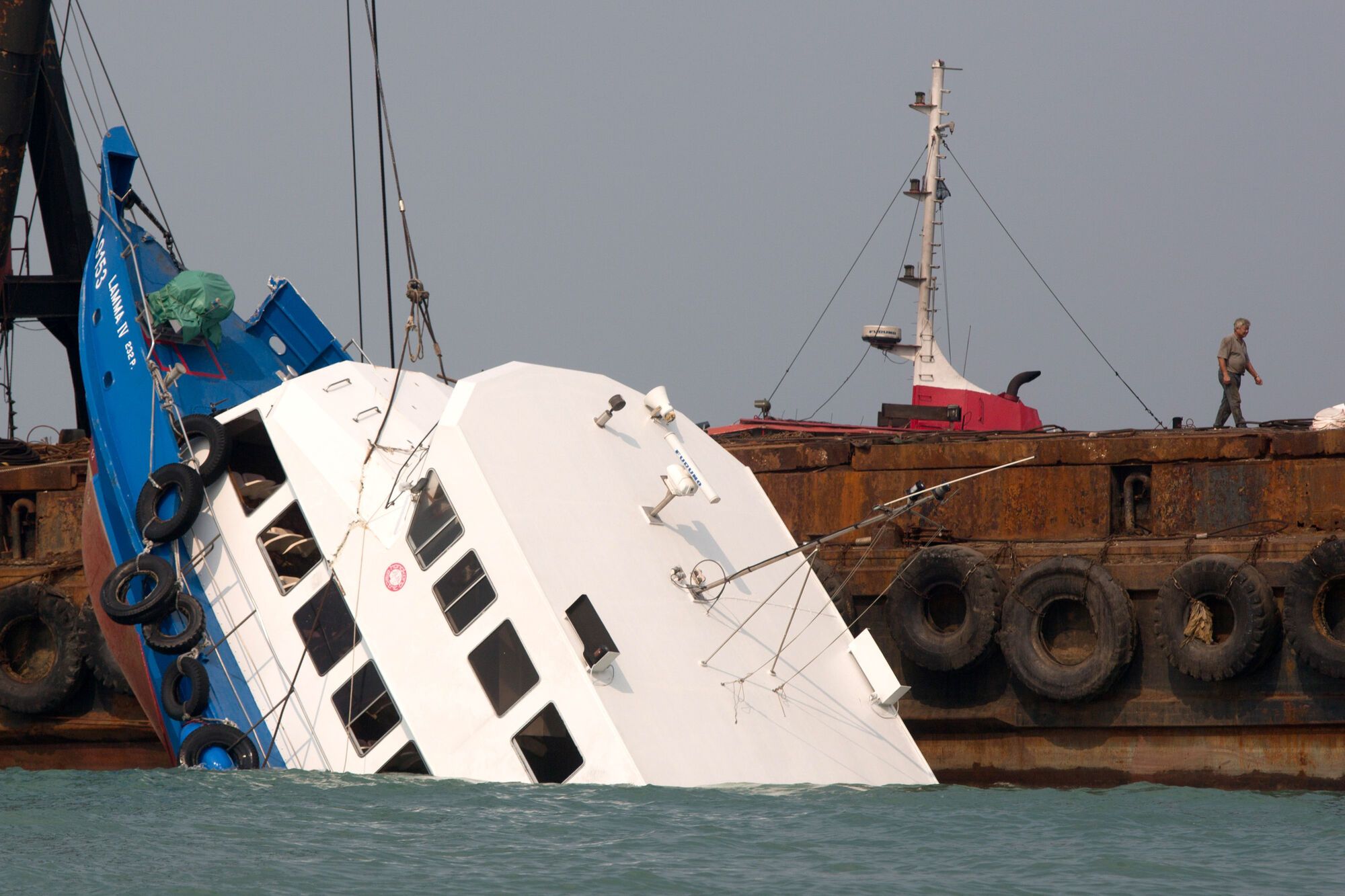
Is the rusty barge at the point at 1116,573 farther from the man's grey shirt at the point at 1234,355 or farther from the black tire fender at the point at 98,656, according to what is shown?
the black tire fender at the point at 98,656

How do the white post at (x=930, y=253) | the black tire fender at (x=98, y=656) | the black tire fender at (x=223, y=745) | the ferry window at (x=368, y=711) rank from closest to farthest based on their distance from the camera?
1. the ferry window at (x=368, y=711)
2. the black tire fender at (x=223, y=745)
3. the black tire fender at (x=98, y=656)
4. the white post at (x=930, y=253)

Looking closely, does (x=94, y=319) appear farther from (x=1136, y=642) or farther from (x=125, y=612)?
(x=1136, y=642)

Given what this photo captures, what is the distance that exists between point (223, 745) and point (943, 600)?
244 inches

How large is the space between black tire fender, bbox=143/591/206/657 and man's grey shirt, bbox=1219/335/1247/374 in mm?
9695

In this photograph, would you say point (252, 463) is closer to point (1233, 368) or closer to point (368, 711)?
point (368, 711)

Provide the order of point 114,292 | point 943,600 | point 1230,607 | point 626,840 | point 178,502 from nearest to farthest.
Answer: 1. point 626,840
2. point 178,502
3. point 1230,607
4. point 114,292
5. point 943,600

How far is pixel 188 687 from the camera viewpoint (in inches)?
431

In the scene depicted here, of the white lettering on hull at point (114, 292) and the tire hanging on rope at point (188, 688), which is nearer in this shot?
the tire hanging on rope at point (188, 688)

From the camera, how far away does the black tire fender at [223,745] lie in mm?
10430

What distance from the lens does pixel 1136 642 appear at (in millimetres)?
12695

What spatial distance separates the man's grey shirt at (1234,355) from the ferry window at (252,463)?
29.1ft

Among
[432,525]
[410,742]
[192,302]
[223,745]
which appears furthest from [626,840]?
[192,302]

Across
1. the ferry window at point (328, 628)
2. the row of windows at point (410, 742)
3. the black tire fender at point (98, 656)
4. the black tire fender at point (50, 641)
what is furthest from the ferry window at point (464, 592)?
the black tire fender at point (50, 641)

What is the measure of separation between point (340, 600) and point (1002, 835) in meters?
4.52
